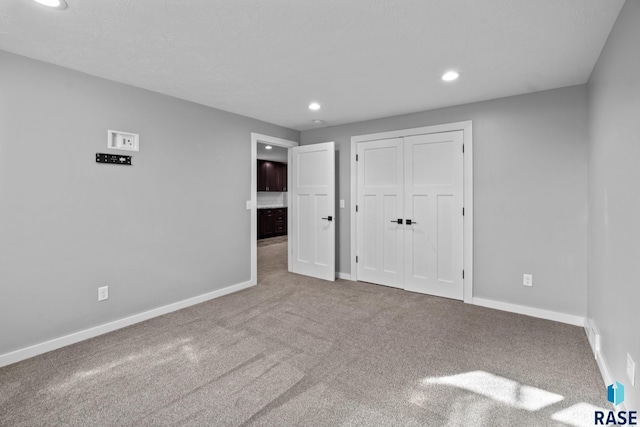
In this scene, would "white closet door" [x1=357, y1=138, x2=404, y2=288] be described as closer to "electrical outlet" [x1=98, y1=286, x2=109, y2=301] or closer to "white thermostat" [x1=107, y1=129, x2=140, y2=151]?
"white thermostat" [x1=107, y1=129, x2=140, y2=151]

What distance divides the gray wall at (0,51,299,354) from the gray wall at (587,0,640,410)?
12.0 feet

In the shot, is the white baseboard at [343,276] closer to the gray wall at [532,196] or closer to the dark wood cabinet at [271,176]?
the gray wall at [532,196]

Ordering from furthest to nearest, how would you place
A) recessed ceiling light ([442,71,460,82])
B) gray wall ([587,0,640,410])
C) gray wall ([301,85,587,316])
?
gray wall ([301,85,587,316])
recessed ceiling light ([442,71,460,82])
gray wall ([587,0,640,410])

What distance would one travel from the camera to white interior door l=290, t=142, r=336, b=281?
4.53 meters

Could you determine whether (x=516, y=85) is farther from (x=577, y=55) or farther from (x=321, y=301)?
(x=321, y=301)

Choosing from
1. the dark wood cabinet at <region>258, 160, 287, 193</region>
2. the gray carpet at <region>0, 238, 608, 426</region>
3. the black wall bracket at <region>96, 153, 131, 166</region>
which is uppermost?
the dark wood cabinet at <region>258, 160, 287, 193</region>

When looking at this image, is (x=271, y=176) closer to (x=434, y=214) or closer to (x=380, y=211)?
(x=380, y=211)

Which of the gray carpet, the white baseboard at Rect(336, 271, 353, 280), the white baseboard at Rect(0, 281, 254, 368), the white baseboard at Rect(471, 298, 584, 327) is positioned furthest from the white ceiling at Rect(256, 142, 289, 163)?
the white baseboard at Rect(471, 298, 584, 327)

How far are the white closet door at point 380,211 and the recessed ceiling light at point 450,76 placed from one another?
4.17 ft

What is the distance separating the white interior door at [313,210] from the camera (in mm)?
4531

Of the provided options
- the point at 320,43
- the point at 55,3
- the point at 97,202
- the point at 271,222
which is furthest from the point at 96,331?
the point at 271,222

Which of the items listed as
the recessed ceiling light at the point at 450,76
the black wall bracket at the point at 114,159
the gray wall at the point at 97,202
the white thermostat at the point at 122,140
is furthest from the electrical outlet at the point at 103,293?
the recessed ceiling light at the point at 450,76

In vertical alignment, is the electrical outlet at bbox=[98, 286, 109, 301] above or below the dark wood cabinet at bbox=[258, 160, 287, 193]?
below

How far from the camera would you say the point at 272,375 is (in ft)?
6.98
